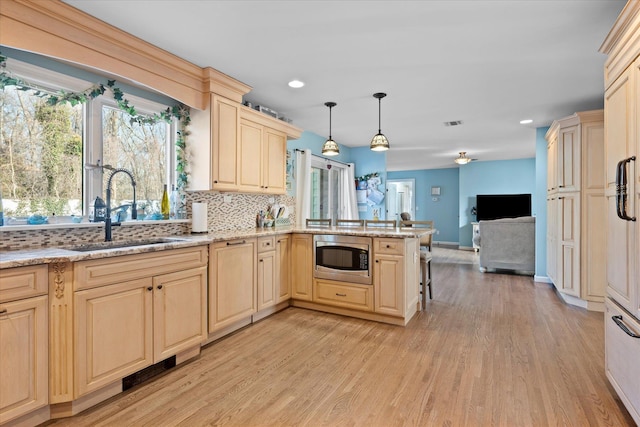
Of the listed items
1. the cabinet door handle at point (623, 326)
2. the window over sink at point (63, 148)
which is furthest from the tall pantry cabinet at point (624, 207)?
the window over sink at point (63, 148)

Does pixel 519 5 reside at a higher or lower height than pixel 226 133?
higher

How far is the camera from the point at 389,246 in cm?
335

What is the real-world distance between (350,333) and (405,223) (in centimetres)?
192

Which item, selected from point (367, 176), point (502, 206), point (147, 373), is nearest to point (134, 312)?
point (147, 373)

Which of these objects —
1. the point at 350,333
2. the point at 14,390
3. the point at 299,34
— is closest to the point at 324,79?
the point at 299,34

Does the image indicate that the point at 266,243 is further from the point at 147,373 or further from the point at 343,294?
the point at 147,373

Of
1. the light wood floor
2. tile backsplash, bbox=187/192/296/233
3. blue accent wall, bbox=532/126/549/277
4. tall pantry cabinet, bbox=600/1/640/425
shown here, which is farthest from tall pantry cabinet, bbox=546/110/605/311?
tile backsplash, bbox=187/192/296/233

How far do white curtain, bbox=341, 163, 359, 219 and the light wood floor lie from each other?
3.39 meters

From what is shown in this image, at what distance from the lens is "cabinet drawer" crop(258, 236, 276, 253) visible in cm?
343

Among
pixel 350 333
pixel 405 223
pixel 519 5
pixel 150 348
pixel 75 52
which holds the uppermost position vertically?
pixel 519 5

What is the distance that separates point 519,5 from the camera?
7.01 ft

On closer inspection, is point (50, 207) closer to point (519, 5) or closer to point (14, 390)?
point (14, 390)

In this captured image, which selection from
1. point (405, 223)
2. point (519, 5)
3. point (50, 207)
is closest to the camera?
point (519, 5)

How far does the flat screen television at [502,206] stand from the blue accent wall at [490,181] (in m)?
0.17
